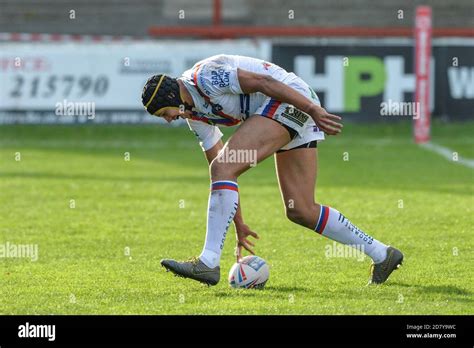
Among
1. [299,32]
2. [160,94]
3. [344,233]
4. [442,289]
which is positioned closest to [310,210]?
[344,233]

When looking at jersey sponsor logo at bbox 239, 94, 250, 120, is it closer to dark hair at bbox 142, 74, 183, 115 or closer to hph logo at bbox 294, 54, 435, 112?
dark hair at bbox 142, 74, 183, 115

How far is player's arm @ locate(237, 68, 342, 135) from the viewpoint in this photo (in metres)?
7.93

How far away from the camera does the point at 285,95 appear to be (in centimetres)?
800

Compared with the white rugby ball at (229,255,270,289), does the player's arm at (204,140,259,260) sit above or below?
above

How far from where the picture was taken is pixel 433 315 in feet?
23.6

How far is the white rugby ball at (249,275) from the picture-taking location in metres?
8.44

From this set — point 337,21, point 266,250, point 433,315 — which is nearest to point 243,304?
point 433,315

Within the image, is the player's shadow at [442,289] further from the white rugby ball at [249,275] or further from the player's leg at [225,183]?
the player's leg at [225,183]

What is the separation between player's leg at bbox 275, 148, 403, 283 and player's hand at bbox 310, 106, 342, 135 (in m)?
0.57

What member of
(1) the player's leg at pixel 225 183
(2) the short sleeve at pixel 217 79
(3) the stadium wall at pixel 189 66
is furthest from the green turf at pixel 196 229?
(3) the stadium wall at pixel 189 66

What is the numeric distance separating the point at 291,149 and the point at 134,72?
1683cm
